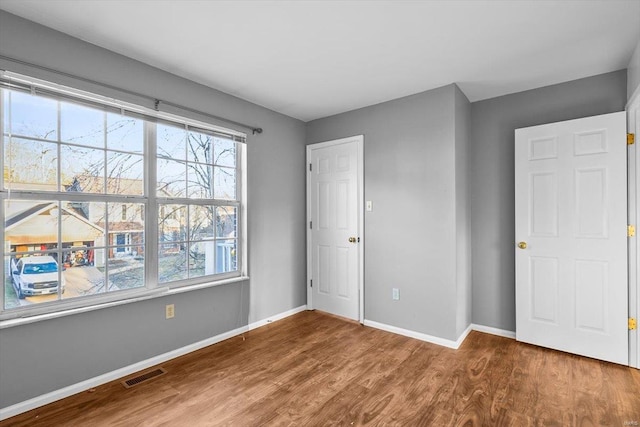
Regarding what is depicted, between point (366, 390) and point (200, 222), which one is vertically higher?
point (200, 222)

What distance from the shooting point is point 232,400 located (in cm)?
216

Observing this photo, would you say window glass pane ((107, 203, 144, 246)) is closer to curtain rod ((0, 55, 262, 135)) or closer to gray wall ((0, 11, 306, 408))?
gray wall ((0, 11, 306, 408))

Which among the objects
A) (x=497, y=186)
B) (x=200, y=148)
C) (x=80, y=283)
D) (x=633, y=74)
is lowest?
(x=80, y=283)

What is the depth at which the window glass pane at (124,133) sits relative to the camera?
2.47 metres

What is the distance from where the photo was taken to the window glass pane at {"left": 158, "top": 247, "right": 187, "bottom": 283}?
2773mm

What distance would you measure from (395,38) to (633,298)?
9.22ft

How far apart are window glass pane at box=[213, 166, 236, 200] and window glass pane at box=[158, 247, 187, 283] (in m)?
0.64

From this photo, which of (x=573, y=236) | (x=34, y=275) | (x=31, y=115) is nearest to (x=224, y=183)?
(x=31, y=115)

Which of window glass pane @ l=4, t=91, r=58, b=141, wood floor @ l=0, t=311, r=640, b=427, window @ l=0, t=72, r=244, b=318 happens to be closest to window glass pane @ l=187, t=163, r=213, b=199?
window @ l=0, t=72, r=244, b=318

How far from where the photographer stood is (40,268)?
2.11m

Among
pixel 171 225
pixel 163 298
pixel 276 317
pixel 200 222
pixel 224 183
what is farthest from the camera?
pixel 276 317

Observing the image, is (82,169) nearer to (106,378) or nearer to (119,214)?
(119,214)

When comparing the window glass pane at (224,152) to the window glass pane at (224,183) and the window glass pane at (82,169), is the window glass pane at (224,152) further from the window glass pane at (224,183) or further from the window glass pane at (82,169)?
the window glass pane at (82,169)

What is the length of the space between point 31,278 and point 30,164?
0.75 m
